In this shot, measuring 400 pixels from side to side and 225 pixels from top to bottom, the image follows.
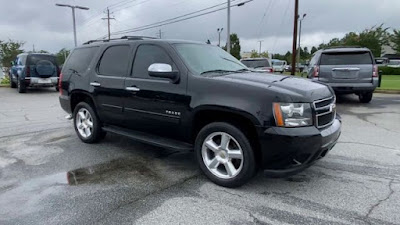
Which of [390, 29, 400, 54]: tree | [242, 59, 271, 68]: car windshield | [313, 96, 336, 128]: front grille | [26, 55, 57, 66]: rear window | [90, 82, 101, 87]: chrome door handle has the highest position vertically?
[390, 29, 400, 54]: tree

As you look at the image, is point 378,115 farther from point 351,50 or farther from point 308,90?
point 308,90

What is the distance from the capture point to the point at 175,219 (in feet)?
11.0

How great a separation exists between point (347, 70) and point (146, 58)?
23.5ft

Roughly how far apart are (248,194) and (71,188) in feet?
6.96

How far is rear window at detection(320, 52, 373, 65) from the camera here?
1028 cm

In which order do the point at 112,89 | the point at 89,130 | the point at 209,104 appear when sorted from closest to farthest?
the point at 209,104
the point at 112,89
the point at 89,130

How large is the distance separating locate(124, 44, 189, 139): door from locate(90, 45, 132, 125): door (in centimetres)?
20

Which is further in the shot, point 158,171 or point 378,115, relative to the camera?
point 378,115

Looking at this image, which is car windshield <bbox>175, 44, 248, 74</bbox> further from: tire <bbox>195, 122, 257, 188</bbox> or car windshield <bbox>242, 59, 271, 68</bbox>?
car windshield <bbox>242, 59, 271, 68</bbox>

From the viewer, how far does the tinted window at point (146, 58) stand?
482cm

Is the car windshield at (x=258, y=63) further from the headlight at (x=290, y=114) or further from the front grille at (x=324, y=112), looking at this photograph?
the headlight at (x=290, y=114)

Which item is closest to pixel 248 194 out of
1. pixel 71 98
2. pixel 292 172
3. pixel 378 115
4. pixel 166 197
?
pixel 292 172

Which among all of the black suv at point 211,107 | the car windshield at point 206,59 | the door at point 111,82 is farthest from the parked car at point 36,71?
the car windshield at point 206,59

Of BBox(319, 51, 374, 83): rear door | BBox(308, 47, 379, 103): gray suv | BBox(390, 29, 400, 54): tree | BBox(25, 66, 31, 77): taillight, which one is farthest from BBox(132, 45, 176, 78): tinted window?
BBox(390, 29, 400, 54): tree
